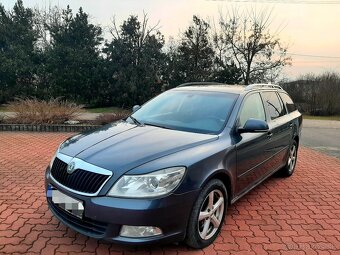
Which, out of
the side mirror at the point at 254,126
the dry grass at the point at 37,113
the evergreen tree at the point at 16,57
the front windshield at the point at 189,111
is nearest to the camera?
the side mirror at the point at 254,126

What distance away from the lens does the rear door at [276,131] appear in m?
4.70

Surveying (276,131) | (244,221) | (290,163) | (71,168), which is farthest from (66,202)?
(290,163)

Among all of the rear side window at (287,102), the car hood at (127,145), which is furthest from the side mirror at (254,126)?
the rear side window at (287,102)

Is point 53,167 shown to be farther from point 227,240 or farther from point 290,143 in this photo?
point 290,143

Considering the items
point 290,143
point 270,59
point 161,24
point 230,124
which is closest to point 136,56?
point 161,24

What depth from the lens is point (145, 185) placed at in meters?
2.77

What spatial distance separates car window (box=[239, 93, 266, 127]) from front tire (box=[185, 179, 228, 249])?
99cm

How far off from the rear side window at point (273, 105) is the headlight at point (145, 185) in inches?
102

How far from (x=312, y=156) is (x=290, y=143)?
2.77 meters

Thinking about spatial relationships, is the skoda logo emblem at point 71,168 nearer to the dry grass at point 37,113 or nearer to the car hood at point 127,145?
the car hood at point 127,145

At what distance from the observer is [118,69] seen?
18047 millimetres

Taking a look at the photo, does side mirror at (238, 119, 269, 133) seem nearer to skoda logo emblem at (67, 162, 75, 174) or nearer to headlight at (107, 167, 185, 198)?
headlight at (107, 167, 185, 198)

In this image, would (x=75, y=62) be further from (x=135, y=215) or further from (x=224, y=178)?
(x=135, y=215)

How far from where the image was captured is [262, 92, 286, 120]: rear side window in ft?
16.0
